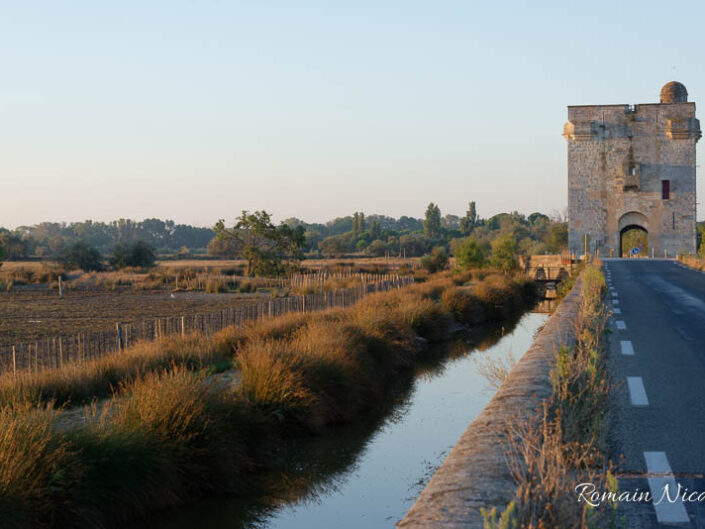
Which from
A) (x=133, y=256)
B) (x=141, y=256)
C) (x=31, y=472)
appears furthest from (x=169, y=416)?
(x=141, y=256)

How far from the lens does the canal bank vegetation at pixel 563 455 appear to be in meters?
3.68

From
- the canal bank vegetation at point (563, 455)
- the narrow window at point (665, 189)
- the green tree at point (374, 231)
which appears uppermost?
the narrow window at point (665, 189)

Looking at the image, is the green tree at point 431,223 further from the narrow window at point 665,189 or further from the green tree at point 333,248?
the narrow window at point 665,189

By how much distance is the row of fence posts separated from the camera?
14211 mm

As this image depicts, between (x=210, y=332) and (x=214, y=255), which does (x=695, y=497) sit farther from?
(x=214, y=255)

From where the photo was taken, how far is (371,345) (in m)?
17.2

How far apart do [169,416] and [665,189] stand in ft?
184

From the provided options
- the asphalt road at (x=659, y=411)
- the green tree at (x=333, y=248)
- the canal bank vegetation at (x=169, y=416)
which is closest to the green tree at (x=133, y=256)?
the green tree at (x=333, y=248)

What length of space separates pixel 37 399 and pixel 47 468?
14.2ft

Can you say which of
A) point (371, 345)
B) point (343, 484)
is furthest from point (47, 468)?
point (371, 345)

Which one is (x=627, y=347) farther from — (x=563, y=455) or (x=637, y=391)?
(x=563, y=455)

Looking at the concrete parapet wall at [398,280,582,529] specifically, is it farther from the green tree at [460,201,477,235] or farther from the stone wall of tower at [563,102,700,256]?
the green tree at [460,201,477,235]

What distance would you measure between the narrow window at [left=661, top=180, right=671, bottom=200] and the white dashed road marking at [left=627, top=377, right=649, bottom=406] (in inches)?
2076

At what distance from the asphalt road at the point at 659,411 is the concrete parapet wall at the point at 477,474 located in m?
0.82
